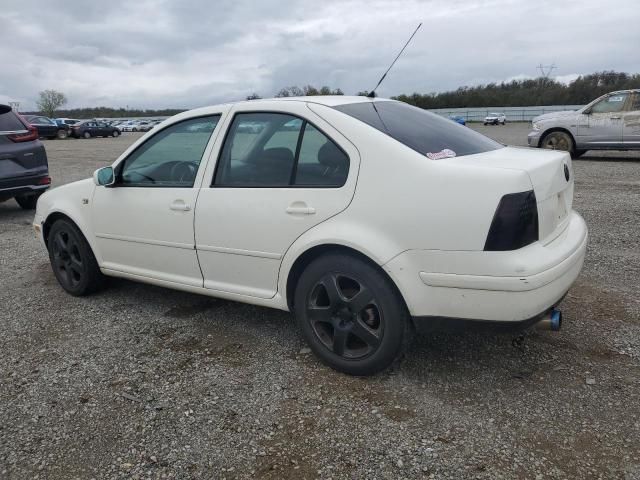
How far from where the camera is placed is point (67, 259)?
4586 millimetres

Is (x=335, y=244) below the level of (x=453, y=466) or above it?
above

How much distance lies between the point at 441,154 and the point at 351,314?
3.33ft

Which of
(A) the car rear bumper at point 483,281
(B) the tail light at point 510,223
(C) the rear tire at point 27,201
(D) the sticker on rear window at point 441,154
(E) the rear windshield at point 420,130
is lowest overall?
(C) the rear tire at point 27,201

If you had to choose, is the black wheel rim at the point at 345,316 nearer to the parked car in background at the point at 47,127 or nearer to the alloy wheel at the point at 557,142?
the alloy wheel at the point at 557,142

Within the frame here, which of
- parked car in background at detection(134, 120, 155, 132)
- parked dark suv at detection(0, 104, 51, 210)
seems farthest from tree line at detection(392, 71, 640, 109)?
parked dark suv at detection(0, 104, 51, 210)

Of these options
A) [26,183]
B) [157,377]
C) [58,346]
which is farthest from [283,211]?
[26,183]

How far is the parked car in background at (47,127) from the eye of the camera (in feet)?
115

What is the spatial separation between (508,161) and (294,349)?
174 cm

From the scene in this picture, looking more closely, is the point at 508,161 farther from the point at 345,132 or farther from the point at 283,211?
the point at 283,211

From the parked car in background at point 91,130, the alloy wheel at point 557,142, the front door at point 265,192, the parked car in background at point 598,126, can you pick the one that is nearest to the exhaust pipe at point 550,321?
the front door at point 265,192

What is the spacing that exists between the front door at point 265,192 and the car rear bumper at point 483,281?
553mm

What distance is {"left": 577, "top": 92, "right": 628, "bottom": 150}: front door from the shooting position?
12.2 m

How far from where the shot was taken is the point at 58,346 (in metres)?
3.62

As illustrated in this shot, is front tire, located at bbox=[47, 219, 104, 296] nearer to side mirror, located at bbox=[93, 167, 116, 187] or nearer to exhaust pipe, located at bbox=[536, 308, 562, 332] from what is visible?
side mirror, located at bbox=[93, 167, 116, 187]
